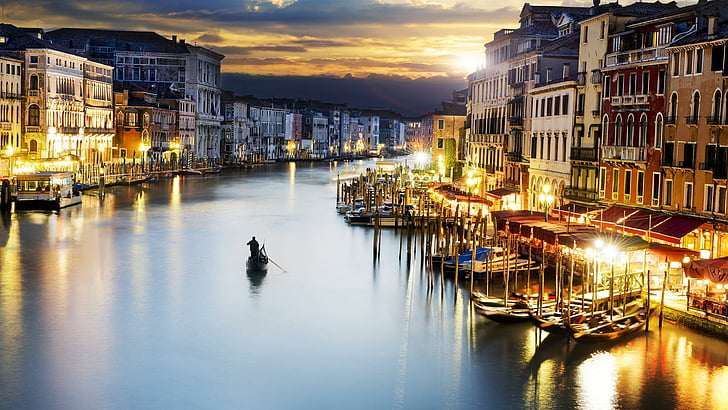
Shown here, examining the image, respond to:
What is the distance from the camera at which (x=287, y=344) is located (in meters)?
17.2

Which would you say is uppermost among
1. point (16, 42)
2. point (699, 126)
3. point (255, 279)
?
point (16, 42)

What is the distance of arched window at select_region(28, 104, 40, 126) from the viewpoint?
48062 millimetres

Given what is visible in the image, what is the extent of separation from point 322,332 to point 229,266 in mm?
7940

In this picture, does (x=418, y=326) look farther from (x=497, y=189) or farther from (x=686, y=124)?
(x=497, y=189)

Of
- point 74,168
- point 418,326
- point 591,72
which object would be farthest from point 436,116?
point 418,326

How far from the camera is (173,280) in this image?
23094 mm

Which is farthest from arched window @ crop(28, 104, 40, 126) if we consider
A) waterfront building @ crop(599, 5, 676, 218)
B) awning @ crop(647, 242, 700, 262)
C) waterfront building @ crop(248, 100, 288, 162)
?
waterfront building @ crop(248, 100, 288, 162)

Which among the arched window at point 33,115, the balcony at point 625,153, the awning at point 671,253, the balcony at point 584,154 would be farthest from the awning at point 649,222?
the arched window at point 33,115

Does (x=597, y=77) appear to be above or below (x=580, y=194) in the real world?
above

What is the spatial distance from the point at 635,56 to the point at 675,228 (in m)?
5.43

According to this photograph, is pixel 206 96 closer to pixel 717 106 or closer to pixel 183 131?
pixel 183 131

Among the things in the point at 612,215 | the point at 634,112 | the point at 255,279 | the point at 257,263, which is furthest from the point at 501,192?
the point at 255,279

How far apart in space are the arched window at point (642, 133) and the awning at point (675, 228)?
2923mm

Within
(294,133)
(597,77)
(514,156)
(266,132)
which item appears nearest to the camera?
(597,77)
